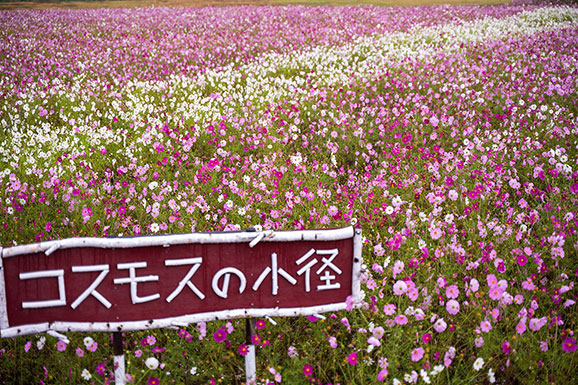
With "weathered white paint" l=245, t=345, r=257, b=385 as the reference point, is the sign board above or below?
above

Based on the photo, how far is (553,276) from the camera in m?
2.82

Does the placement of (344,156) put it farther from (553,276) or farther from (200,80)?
(200,80)

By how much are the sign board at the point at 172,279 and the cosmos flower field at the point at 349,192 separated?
1.29 feet

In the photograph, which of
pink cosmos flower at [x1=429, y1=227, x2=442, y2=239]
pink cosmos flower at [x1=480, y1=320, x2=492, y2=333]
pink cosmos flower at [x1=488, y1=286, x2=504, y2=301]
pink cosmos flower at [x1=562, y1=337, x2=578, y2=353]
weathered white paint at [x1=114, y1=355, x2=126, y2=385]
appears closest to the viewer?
weathered white paint at [x1=114, y1=355, x2=126, y2=385]

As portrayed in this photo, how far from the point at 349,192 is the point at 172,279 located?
7.87 feet

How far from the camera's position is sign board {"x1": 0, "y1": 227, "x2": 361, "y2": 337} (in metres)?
1.61

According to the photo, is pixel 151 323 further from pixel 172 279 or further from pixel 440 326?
pixel 440 326

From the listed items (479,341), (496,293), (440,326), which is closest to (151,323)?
(440,326)

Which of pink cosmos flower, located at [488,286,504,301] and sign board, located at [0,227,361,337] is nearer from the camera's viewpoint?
sign board, located at [0,227,361,337]

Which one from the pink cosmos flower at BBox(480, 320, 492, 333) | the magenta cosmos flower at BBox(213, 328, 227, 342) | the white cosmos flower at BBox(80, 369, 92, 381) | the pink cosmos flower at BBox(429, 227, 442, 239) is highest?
the pink cosmos flower at BBox(429, 227, 442, 239)

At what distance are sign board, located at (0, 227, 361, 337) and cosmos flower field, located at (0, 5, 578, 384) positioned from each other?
1.29ft

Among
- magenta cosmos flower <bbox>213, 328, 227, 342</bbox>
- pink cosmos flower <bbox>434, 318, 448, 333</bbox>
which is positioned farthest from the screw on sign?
pink cosmos flower <bbox>434, 318, 448, 333</bbox>

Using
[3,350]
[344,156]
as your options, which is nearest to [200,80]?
[344,156]

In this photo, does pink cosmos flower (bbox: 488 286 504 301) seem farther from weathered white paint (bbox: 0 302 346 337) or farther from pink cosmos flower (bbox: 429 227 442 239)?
weathered white paint (bbox: 0 302 346 337)
